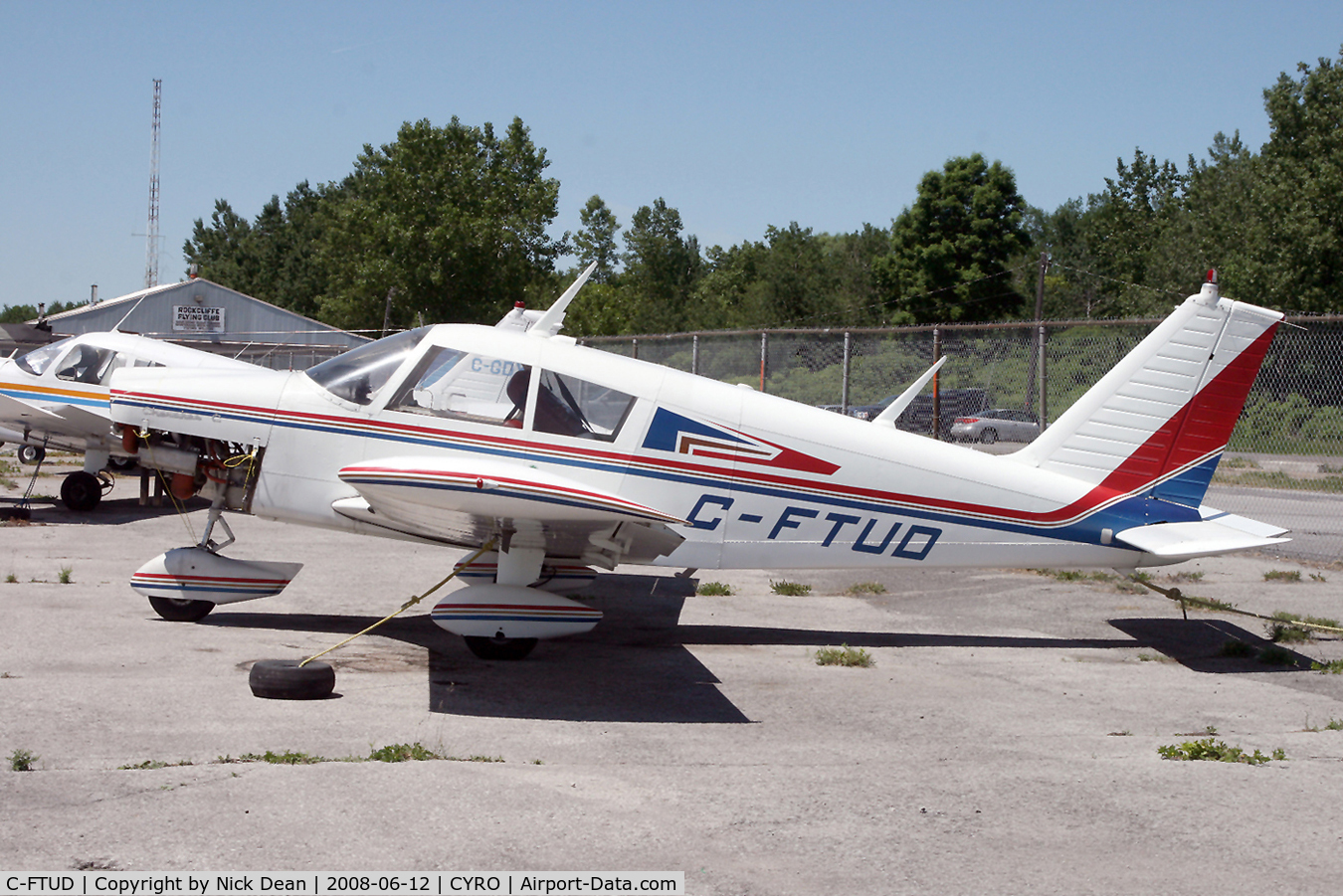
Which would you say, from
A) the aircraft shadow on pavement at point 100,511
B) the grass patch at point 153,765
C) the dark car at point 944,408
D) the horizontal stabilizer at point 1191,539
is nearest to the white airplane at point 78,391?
the aircraft shadow on pavement at point 100,511

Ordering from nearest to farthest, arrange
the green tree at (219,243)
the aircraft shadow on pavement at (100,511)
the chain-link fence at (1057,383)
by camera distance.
Answer: the chain-link fence at (1057,383) → the aircraft shadow on pavement at (100,511) → the green tree at (219,243)

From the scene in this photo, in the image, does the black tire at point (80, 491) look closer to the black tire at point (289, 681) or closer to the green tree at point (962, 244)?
the black tire at point (289, 681)

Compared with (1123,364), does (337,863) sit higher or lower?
lower

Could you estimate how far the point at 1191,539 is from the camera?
8.16 meters

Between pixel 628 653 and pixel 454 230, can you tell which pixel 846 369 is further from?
pixel 454 230

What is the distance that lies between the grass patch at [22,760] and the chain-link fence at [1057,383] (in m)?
11.0

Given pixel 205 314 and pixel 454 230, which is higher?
pixel 454 230

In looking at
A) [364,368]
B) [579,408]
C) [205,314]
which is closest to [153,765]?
[364,368]

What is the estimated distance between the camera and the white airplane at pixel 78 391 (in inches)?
568

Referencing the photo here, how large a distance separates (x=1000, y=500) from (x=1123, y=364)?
1.52m

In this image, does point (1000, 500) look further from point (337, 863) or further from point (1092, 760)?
point (337, 863)

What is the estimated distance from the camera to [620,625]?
928 centimetres

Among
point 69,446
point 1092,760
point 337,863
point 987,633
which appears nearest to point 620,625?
point 987,633

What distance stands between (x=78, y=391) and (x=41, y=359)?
891mm
